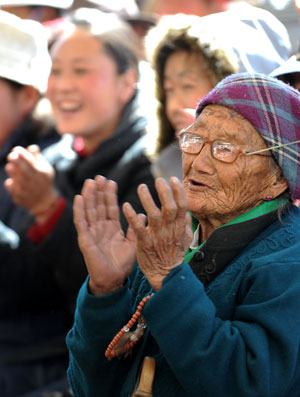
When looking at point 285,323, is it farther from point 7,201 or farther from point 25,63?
point 25,63

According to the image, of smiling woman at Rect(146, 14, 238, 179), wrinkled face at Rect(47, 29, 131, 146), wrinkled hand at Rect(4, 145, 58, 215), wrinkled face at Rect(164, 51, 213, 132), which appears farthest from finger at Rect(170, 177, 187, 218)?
wrinkled face at Rect(47, 29, 131, 146)

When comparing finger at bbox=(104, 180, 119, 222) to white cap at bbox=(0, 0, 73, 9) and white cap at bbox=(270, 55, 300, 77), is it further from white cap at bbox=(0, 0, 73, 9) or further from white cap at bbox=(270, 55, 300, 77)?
white cap at bbox=(0, 0, 73, 9)

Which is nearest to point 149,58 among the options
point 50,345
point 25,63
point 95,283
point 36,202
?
point 36,202

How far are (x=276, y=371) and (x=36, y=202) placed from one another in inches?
70.6

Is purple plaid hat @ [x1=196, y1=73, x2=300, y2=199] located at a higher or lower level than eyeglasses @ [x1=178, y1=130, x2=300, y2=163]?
higher

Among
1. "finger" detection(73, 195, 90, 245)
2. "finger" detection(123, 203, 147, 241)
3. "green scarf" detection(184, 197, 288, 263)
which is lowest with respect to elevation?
"green scarf" detection(184, 197, 288, 263)

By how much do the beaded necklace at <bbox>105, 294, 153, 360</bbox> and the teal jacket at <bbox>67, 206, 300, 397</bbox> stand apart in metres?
0.06

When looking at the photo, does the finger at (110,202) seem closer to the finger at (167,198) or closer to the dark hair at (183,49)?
the finger at (167,198)

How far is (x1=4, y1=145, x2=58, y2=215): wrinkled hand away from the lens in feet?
10.8

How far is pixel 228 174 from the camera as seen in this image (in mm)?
2023

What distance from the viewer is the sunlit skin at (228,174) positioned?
2002 millimetres

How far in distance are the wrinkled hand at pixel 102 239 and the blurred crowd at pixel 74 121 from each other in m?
0.87

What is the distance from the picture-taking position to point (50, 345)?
3.54m

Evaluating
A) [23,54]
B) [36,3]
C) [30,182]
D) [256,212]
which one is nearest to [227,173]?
[256,212]
